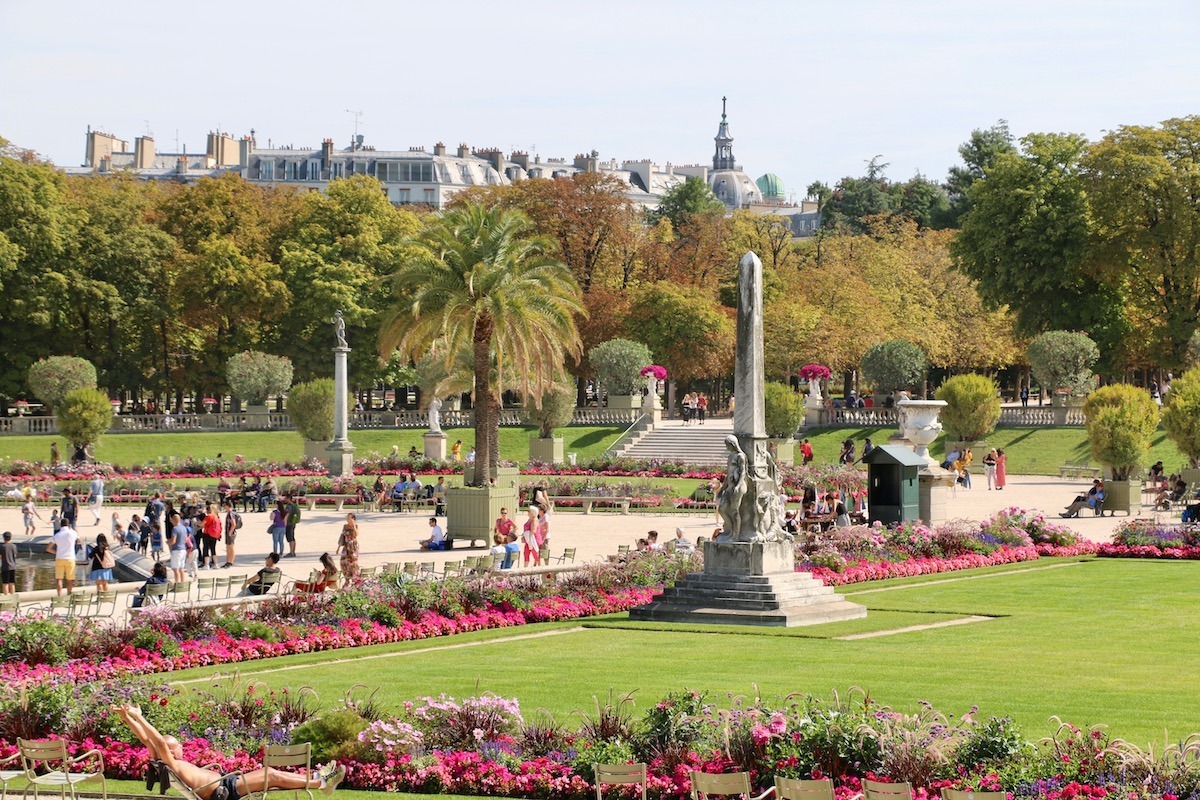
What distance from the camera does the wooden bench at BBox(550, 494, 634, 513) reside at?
45.8 meters

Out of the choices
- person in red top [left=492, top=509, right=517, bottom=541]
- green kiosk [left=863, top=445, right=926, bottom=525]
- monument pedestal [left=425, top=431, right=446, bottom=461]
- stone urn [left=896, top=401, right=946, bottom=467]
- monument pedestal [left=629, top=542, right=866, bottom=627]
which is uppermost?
stone urn [left=896, top=401, right=946, bottom=467]

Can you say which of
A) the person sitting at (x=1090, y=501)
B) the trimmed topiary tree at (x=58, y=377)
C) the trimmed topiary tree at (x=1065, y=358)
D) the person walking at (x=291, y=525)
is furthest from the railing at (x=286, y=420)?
the person walking at (x=291, y=525)

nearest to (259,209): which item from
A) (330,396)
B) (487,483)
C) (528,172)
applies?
(330,396)

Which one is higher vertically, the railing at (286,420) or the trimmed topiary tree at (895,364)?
the trimmed topiary tree at (895,364)

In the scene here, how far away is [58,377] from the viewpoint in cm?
6512

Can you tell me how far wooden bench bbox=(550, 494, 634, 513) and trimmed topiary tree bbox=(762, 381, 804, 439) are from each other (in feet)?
49.5

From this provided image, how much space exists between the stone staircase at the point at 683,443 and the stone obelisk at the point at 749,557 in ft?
122

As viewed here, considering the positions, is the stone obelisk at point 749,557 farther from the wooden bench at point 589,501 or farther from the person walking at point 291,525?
the wooden bench at point 589,501

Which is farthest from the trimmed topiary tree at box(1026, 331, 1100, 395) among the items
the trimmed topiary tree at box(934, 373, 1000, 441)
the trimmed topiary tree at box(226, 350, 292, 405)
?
the trimmed topiary tree at box(226, 350, 292, 405)

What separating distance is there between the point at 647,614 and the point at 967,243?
5305cm

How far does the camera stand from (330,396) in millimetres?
60625

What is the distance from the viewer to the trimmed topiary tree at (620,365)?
234ft

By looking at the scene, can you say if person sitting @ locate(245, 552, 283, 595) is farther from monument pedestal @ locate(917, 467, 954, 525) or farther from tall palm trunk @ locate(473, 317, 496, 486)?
monument pedestal @ locate(917, 467, 954, 525)

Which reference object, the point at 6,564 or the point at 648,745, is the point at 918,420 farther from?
the point at 648,745
